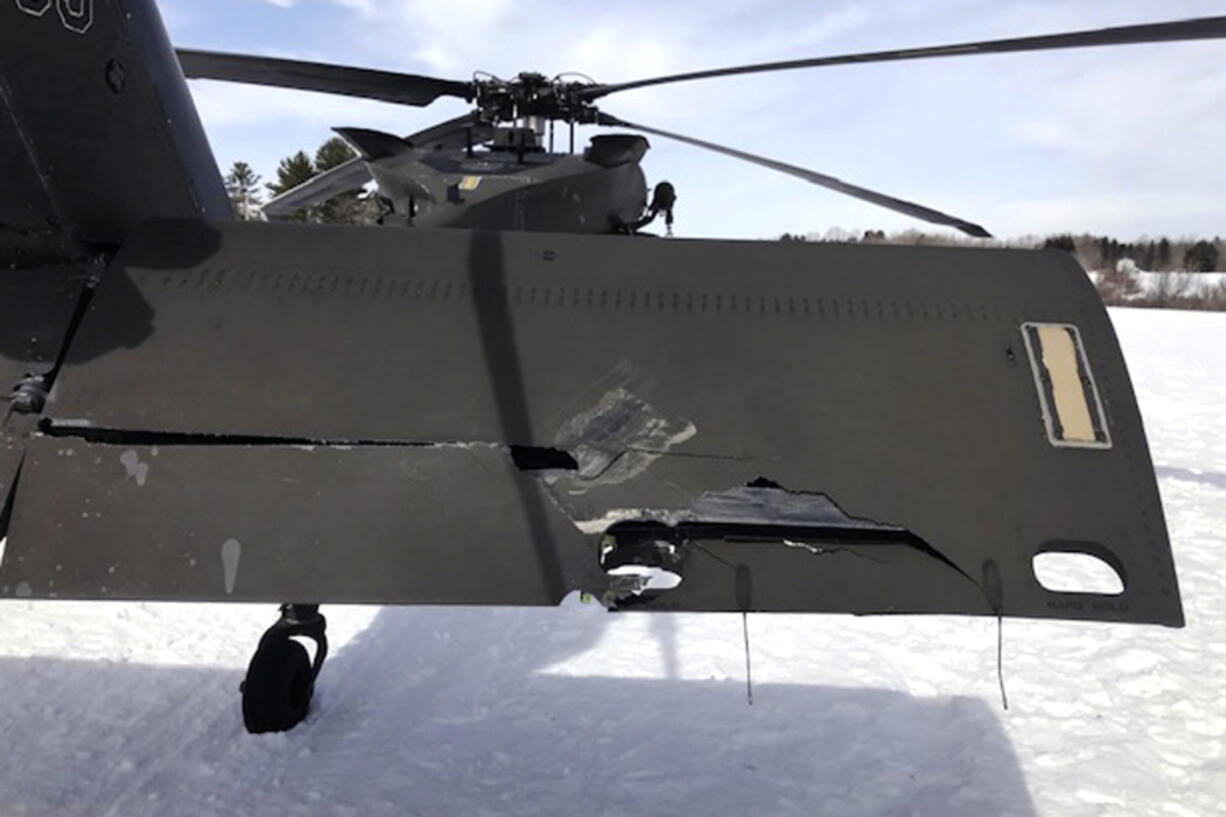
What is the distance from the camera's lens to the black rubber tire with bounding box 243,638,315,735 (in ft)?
14.9

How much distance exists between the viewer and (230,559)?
2338 mm

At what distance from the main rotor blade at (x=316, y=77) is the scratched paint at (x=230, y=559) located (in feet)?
11.5

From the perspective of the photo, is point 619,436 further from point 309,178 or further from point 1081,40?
point 309,178

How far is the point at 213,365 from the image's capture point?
8.82ft

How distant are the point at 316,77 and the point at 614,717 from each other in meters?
4.56

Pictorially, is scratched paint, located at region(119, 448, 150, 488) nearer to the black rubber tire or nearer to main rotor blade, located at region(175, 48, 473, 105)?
the black rubber tire

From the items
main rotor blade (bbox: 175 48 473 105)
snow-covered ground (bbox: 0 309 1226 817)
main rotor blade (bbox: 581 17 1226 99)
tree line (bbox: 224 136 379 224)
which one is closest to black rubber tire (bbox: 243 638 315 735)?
snow-covered ground (bbox: 0 309 1226 817)

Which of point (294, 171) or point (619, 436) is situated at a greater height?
point (294, 171)

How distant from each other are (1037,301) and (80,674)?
5.54 m

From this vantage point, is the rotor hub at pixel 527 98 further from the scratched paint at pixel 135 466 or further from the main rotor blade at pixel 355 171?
the scratched paint at pixel 135 466

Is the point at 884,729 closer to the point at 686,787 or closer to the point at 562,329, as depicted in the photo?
the point at 686,787

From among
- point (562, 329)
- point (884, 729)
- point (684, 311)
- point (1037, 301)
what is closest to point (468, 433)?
point (562, 329)

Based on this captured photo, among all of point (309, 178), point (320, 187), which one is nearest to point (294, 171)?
point (309, 178)

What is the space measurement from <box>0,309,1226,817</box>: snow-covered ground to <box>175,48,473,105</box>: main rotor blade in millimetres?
3620
